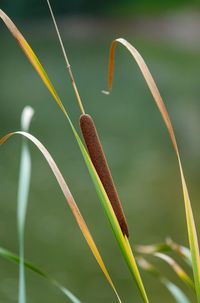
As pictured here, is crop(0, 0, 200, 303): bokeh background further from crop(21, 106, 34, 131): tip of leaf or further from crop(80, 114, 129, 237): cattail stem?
crop(80, 114, 129, 237): cattail stem

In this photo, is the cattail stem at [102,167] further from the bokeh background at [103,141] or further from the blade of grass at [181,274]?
the bokeh background at [103,141]

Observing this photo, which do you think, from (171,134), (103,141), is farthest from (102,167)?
(103,141)

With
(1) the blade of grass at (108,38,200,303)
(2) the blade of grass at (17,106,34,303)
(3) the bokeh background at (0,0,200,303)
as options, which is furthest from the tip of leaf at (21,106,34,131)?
(3) the bokeh background at (0,0,200,303)

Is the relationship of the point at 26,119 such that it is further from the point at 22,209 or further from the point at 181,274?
the point at 181,274

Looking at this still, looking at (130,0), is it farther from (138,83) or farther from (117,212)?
(117,212)

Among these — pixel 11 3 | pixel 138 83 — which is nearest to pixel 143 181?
pixel 138 83

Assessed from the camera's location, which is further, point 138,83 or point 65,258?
point 138,83

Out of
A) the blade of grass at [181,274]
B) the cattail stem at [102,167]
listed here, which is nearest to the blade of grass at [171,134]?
the cattail stem at [102,167]
